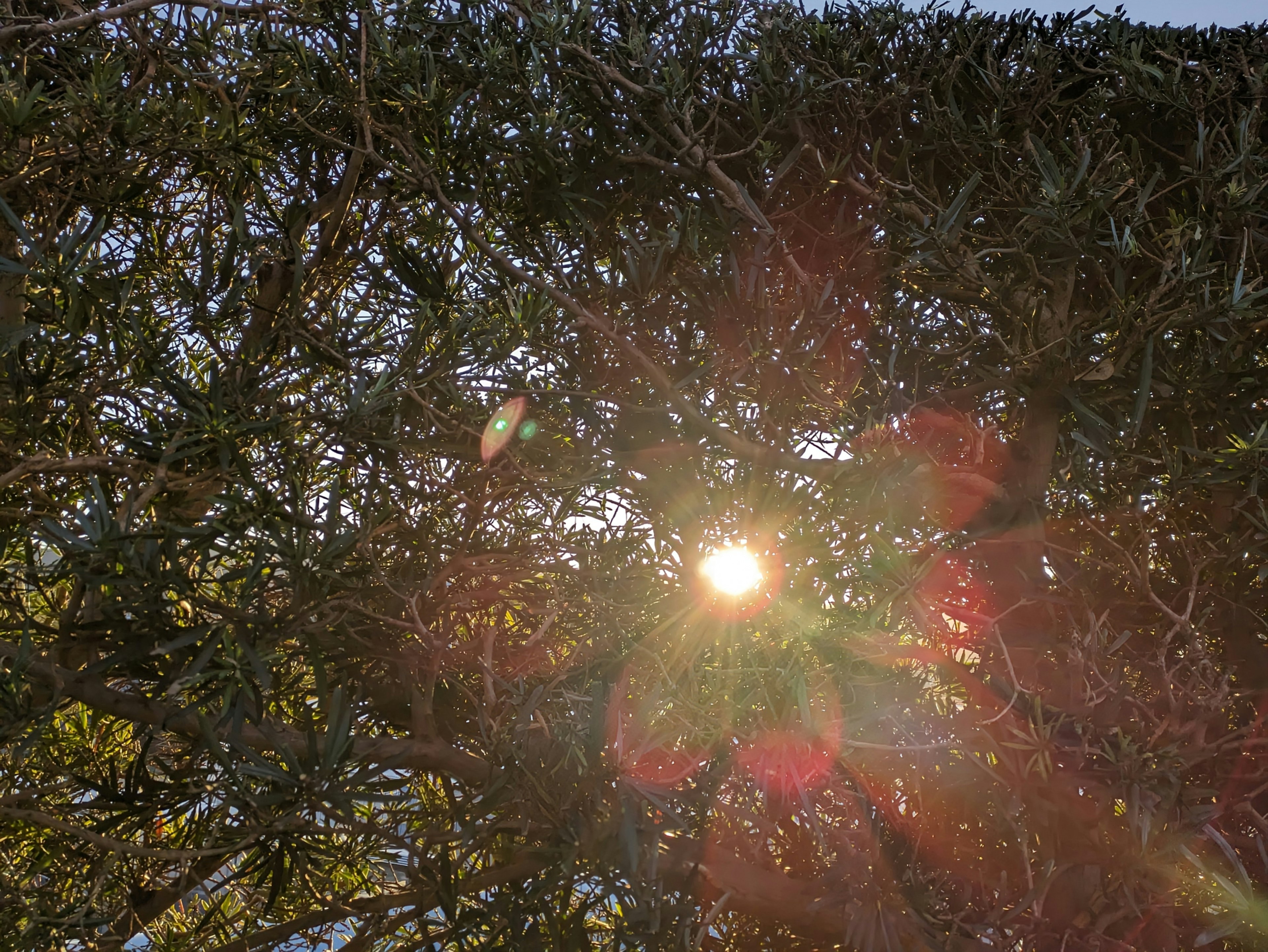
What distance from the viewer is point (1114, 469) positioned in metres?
3.06

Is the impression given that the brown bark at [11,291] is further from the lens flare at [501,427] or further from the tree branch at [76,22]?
the lens flare at [501,427]

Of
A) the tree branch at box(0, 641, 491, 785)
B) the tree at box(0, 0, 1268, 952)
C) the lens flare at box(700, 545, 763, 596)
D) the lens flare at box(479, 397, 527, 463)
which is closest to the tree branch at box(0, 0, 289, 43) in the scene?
the tree at box(0, 0, 1268, 952)

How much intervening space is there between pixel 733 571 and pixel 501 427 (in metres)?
0.84

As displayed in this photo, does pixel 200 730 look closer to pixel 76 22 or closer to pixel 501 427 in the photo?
pixel 501 427

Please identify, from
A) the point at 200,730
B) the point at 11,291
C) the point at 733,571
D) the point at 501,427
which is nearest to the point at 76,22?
the point at 11,291

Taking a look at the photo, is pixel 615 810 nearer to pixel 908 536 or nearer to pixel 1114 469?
pixel 908 536

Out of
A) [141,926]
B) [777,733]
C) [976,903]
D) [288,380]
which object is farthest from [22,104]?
[976,903]

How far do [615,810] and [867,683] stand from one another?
91cm

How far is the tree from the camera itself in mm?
2479

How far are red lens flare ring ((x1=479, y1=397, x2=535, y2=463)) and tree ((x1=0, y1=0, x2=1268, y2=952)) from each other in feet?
0.06

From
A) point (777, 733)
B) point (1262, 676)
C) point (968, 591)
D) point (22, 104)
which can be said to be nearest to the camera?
point (22, 104)

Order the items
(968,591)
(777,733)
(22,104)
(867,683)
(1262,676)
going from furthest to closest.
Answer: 1. (968,591)
2. (1262,676)
3. (867,683)
4. (777,733)
5. (22,104)

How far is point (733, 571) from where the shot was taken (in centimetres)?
271

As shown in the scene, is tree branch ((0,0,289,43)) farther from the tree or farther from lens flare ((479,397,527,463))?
lens flare ((479,397,527,463))
